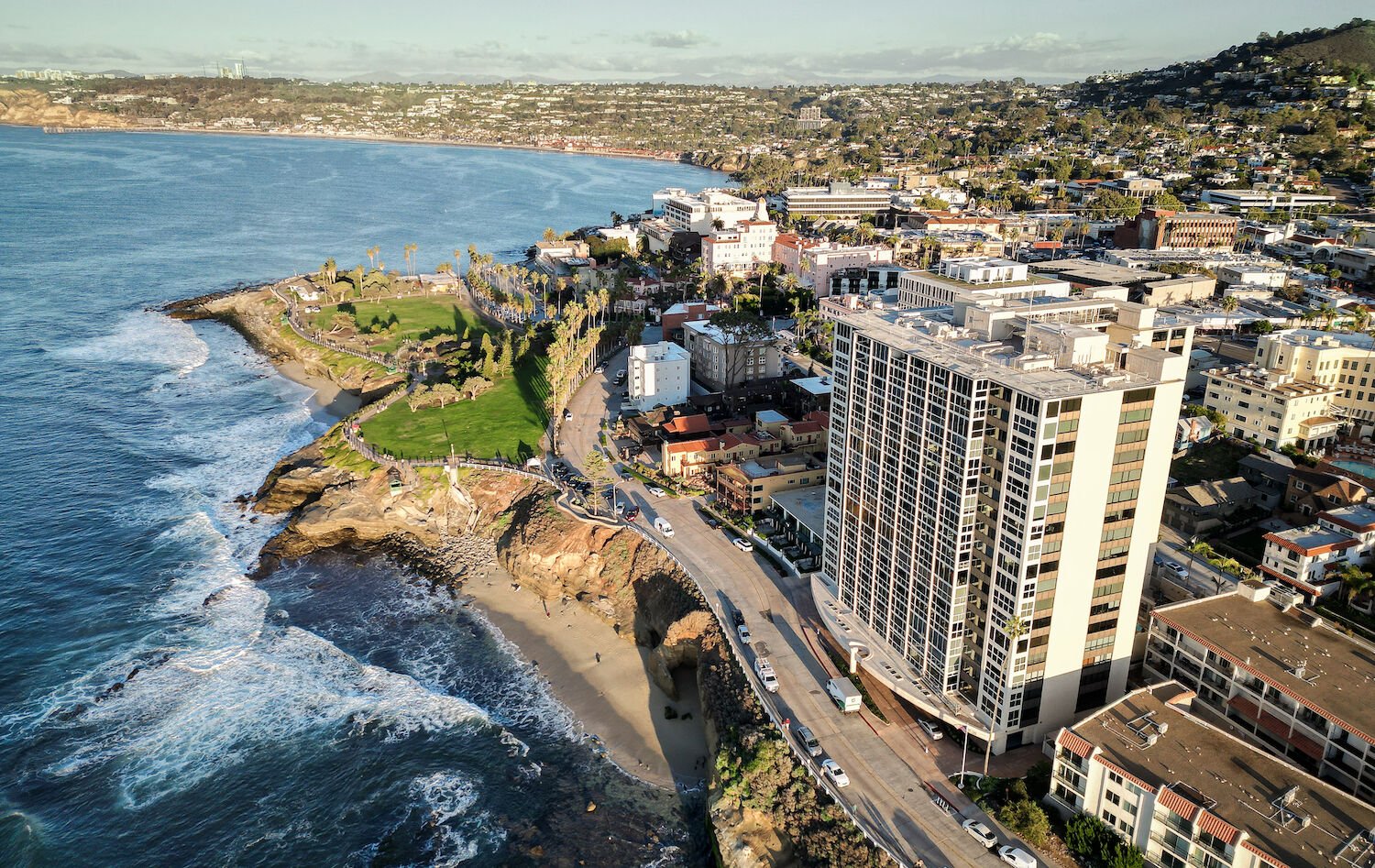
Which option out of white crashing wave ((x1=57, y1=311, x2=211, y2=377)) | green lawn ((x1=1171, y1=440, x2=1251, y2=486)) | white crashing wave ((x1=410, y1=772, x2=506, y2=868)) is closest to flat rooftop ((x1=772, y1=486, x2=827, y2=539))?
white crashing wave ((x1=410, y1=772, x2=506, y2=868))

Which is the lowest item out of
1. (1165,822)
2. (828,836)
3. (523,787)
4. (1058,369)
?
(523,787)

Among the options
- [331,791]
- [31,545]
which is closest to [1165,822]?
[331,791]

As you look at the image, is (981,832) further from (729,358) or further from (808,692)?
(729,358)

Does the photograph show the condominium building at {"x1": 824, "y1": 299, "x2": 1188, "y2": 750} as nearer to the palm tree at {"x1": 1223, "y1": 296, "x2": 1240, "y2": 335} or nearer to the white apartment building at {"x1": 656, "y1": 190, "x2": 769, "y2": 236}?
the palm tree at {"x1": 1223, "y1": 296, "x2": 1240, "y2": 335}

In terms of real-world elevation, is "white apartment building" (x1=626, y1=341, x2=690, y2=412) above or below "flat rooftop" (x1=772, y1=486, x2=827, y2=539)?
above

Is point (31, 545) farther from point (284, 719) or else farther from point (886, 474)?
point (886, 474)

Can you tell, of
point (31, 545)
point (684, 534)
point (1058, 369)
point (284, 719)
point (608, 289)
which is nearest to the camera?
point (1058, 369)
